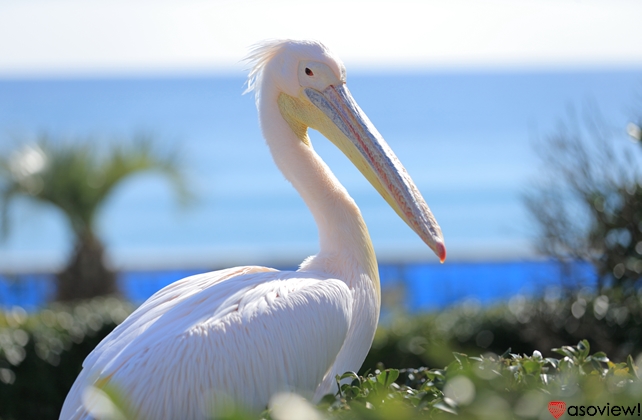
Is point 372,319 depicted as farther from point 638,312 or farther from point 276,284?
point 638,312

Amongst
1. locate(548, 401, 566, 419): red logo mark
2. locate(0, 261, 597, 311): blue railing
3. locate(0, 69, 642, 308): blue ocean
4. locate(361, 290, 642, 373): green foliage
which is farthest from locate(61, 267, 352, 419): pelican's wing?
locate(0, 261, 597, 311): blue railing

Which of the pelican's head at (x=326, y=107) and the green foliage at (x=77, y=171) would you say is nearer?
the pelican's head at (x=326, y=107)

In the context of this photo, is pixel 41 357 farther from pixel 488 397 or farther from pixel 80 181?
pixel 488 397

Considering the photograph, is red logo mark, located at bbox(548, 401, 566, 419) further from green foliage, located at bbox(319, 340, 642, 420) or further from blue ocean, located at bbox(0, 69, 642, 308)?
blue ocean, located at bbox(0, 69, 642, 308)

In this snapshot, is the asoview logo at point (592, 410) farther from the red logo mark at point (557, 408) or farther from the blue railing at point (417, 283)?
the blue railing at point (417, 283)

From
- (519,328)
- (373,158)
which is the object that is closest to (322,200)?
(373,158)

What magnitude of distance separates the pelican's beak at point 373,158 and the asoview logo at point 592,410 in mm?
1485

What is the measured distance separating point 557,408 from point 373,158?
6.14 ft

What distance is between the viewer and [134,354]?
94.5 inches

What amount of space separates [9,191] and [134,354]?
676 centimetres

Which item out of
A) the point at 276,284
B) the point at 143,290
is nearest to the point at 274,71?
the point at 276,284

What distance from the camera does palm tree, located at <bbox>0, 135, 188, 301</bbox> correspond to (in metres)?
8.34

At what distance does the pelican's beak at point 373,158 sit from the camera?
2760 millimetres

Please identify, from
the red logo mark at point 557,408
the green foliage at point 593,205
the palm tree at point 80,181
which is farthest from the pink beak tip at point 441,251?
the palm tree at point 80,181
